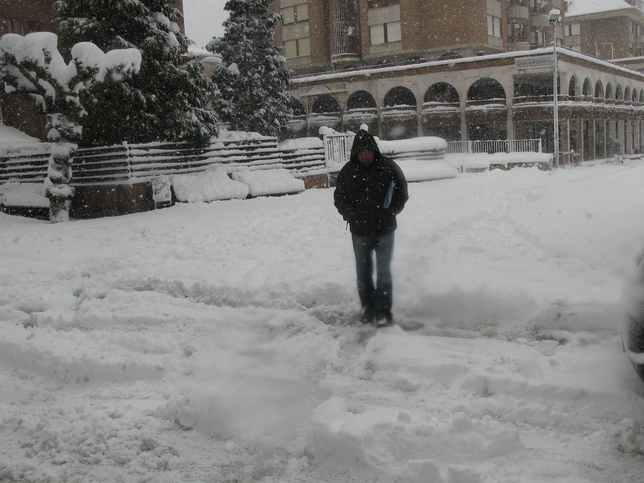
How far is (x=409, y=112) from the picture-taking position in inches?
1654

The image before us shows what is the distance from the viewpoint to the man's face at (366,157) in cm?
536

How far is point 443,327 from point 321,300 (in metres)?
1.40

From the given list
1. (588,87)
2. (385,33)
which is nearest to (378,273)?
(588,87)

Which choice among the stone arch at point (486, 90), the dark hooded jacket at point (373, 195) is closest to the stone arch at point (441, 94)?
the stone arch at point (486, 90)

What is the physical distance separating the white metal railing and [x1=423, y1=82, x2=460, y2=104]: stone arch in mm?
6004

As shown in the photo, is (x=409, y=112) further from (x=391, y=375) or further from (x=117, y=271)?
(x=391, y=375)

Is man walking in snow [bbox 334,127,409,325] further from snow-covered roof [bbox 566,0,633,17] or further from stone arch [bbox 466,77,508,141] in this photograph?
snow-covered roof [bbox 566,0,633,17]

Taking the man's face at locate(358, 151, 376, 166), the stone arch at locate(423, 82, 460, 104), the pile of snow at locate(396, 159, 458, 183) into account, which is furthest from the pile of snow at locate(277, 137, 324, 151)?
the stone arch at locate(423, 82, 460, 104)

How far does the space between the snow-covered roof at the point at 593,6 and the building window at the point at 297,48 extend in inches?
1390

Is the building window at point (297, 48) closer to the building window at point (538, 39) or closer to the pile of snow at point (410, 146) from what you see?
the building window at point (538, 39)

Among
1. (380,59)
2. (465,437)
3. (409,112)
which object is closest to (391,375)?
(465,437)

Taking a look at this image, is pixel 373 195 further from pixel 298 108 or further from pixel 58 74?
pixel 298 108

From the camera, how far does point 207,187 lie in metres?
16.0

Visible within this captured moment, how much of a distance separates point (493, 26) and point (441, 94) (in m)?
7.87
